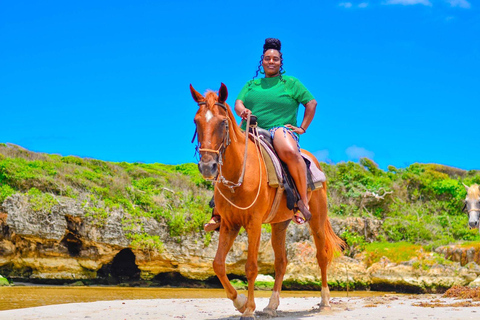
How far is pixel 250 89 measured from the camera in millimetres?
6973

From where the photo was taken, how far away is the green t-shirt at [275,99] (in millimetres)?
6855

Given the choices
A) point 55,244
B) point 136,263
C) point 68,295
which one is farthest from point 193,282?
point 68,295

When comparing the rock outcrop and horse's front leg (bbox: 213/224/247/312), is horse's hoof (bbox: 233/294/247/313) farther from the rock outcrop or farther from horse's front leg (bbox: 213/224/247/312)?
the rock outcrop

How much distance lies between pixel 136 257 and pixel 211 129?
43.6 ft

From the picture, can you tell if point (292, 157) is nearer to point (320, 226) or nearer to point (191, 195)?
point (320, 226)

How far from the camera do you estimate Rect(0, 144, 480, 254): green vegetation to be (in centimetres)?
1756

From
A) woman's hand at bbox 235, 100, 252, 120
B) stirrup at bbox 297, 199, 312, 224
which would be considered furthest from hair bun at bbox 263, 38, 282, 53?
stirrup at bbox 297, 199, 312, 224

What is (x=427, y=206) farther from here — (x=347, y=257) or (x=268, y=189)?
(x=268, y=189)

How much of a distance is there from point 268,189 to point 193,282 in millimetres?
12927

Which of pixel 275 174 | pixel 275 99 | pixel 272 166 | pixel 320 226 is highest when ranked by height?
pixel 275 99

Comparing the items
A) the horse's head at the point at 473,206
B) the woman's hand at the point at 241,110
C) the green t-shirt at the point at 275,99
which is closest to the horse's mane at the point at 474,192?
the horse's head at the point at 473,206

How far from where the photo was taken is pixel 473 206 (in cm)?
1091

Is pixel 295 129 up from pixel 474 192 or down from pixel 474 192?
down

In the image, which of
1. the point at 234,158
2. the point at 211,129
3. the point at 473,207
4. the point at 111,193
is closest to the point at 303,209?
the point at 234,158
